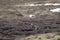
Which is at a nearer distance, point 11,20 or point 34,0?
point 11,20

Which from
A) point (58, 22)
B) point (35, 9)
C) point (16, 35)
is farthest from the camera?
point (35, 9)

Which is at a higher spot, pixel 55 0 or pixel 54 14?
pixel 55 0

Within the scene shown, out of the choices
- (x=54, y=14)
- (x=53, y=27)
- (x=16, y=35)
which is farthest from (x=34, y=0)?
(x=16, y=35)

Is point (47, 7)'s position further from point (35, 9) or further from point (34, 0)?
point (34, 0)

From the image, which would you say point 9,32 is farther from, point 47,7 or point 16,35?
point 47,7

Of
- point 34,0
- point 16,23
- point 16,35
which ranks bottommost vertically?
point 16,35

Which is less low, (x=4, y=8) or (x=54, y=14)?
(x=4, y=8)

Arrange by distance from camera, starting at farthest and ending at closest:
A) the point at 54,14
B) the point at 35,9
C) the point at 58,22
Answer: the point at 35,9, the point at 54,14, the point at 58,22

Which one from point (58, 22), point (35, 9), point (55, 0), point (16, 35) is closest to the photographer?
point (16, 35)

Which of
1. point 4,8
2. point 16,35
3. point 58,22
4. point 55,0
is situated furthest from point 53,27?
point 55,0
